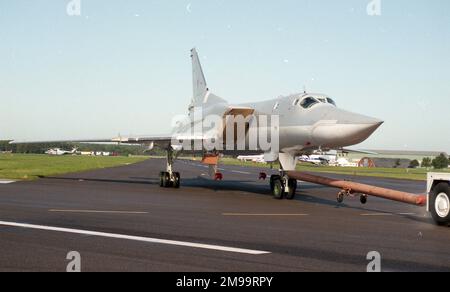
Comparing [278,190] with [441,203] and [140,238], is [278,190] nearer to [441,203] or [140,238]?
[441,203]

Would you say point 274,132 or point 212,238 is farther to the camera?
point 274,132

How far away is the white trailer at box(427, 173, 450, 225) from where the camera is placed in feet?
38.2

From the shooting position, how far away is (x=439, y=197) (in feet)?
38.9

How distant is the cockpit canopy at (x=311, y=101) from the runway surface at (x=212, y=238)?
3961 mm

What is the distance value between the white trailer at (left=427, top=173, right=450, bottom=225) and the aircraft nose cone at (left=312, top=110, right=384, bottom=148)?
10.4 feet

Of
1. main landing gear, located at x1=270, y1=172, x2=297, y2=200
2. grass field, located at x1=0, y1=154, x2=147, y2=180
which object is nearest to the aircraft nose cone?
main landing gear, located at x1=270, y1=172, x2=297, y2=200

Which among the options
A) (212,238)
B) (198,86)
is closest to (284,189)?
(212,238)

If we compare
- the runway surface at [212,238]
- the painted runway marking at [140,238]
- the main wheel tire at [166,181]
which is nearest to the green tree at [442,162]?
the runway surface at [212,238]

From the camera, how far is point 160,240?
883cm

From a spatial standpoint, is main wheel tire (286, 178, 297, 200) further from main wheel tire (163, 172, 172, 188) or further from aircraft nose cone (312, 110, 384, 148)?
main wheel tire (163, 172, 172, 188)

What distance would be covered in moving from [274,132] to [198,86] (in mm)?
13093
